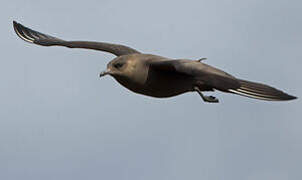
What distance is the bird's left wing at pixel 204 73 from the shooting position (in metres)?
16.7

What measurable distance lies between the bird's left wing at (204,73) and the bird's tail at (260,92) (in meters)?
0.16

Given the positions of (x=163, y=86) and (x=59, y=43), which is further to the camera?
(x=59, y=43)

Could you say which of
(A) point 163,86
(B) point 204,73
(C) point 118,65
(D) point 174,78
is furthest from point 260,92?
(C) point 118,65

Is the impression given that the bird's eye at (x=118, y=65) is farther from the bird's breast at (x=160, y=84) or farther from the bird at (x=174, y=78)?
the bird's breast at (x=160, y=84)

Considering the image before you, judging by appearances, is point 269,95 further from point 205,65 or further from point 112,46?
point 112,46

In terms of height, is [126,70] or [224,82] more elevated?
[126,70]

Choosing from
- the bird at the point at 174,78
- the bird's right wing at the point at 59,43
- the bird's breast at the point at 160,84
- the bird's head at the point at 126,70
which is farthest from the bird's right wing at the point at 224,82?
the bird's right wing at the point at 59,43

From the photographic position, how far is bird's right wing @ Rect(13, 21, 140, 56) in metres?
21.2

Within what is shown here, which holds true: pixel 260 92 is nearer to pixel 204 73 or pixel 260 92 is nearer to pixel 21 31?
pixel 204 73

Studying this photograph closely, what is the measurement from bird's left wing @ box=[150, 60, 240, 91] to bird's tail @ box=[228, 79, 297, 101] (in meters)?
0.16

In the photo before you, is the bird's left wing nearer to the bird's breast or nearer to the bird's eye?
the bird's breast

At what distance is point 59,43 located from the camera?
21750mm

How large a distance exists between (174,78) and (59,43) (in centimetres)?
436

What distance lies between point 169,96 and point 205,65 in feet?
3.53
